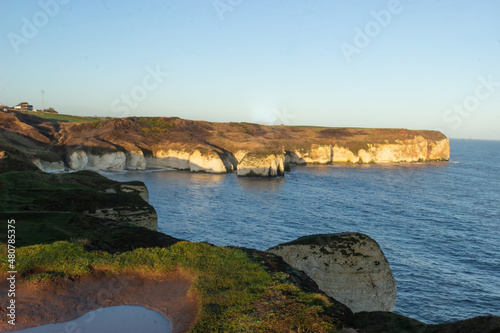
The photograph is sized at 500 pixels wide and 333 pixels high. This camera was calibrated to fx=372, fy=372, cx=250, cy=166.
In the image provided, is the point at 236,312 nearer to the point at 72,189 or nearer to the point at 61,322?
the point at 61,322

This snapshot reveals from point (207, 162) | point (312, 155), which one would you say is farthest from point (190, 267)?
point (312, 155)

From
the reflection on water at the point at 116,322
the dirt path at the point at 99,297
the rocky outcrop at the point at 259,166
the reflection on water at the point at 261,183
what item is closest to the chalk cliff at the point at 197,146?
the rocky outcrop at the point at 259,166

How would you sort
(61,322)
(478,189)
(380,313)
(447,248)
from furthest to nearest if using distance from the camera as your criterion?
1. (478,189)
2. (447,248)
3. (380,313)
4. (61,322)

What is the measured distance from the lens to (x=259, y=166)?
98.2 m

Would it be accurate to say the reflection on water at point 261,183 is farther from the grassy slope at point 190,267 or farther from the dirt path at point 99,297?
the dirt path at point 99,297

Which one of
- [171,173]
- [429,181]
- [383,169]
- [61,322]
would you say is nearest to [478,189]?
[429,181]

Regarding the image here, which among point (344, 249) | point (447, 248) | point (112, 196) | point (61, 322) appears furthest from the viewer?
point (447, 248)

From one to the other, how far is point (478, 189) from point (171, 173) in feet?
250

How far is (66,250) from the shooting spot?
1625 centimetres

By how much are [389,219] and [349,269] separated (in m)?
35.9

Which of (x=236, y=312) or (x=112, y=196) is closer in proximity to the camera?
(x=236, y=312)

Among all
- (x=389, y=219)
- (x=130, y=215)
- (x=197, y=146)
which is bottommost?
(x=389, y=219)

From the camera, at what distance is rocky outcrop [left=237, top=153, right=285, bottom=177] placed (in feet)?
322

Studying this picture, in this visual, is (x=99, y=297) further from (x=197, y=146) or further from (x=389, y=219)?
(x=197, y=146)
